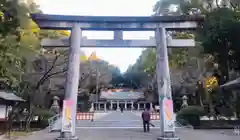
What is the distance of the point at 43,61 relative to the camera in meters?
25.1

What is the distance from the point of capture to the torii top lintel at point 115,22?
12766mm

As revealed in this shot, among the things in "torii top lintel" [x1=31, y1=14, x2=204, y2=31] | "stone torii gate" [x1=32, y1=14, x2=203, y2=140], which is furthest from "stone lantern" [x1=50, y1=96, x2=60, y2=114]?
"torii top lintel" [x1=31, y1=14, x2=204, y2=31]

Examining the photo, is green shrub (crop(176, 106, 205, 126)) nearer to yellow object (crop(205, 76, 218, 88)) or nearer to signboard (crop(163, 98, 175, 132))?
signboard (crop(163, 98, 175, 132))

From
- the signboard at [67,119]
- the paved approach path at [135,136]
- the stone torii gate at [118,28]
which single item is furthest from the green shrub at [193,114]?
the signboard at [67,119]

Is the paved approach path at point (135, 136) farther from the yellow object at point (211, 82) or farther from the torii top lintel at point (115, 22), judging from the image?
the yellow object at point (211, 82)

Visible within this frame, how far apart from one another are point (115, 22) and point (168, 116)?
227 inches

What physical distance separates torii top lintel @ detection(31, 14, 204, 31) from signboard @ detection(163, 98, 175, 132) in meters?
4.26

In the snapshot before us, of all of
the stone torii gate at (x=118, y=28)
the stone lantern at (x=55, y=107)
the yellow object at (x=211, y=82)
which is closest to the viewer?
the stone torii gate at (x=118, y=28)

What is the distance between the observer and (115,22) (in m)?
13.0

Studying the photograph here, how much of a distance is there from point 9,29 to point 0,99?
5595mm

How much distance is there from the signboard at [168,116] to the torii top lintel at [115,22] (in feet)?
14.0

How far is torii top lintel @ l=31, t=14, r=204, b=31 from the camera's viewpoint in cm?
1277

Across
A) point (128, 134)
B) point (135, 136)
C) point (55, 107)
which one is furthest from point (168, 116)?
point (55, 107)

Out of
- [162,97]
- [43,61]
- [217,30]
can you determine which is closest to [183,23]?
[162,97]
